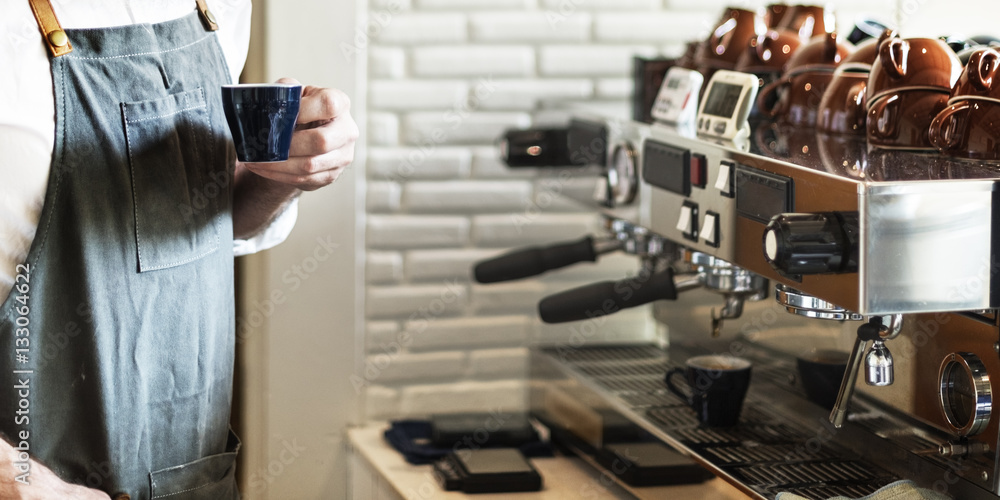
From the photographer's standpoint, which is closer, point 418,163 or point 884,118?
point 884,118

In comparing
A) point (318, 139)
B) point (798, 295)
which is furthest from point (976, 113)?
point (318, 139)

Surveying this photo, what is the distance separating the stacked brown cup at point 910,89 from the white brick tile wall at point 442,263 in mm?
932

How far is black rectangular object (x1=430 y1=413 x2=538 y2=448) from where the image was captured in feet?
5.30

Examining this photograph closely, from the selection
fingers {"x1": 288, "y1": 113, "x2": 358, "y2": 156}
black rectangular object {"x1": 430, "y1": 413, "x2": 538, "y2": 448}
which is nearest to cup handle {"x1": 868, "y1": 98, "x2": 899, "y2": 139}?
fingers {"x1": 288, "y1": 113, "x2": 358, "y2": 156}

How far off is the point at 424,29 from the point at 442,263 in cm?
42

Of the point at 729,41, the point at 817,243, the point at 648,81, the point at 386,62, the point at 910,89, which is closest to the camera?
the point at 817,243

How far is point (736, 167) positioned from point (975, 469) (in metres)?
0.37

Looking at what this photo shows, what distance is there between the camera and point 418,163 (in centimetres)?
182

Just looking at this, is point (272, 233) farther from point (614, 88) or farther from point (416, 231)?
point (614, 88)

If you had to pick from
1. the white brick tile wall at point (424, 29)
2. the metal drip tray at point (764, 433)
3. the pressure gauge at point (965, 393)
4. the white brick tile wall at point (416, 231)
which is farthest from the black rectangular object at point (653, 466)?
the white brick tile wall at point (424, 29)

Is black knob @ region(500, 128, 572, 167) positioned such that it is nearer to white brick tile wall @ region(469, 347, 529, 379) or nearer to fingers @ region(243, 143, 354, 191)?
white brick tile wall @ region(469, 347, 529, 379)

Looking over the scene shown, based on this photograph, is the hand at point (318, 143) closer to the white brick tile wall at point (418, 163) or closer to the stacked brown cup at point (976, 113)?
the stacked brown cup at point (976, 113)

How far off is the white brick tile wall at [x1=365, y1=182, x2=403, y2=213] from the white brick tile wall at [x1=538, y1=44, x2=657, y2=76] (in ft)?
1.15

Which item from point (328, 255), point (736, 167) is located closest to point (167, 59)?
point (736, 167)
